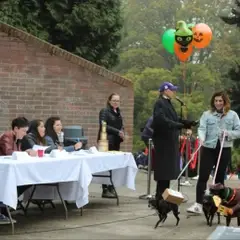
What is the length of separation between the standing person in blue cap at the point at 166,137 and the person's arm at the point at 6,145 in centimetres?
194

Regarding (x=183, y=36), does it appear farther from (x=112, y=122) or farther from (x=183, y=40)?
(x=112, y=122)

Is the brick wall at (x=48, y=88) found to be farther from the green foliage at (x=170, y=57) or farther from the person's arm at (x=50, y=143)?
the green foliage at (x=170, y=57)

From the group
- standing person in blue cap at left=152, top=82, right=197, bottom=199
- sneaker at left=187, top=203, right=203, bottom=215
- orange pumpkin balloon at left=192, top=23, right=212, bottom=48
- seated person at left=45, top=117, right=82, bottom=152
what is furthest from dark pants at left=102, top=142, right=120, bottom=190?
orange pumpkin balloon at left=192, top=23, right=212, bottom=48

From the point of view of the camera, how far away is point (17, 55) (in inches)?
477

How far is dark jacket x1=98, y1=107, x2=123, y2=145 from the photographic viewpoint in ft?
30.1

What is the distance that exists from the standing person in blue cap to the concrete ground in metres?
0.59

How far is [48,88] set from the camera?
40.6ft

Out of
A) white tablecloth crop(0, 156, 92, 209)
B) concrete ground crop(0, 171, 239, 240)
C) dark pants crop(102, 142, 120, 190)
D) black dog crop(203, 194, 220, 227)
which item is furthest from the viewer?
dark pants crop(102, 142, 120, 190)

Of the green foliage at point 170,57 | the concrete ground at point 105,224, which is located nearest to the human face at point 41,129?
the concrete ground at point 105,224

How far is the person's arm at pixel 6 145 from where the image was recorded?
7133 mm

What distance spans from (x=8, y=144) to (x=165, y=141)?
210 cm

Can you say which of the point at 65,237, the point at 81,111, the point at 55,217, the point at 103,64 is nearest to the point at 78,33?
the point at 103,64

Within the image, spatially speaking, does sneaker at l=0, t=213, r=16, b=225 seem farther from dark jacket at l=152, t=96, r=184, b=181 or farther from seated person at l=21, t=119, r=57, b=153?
dark jacket at l=152, t=96, r=184, b=181

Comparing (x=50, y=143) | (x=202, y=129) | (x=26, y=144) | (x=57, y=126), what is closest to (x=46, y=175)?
(x=26, y=144)
